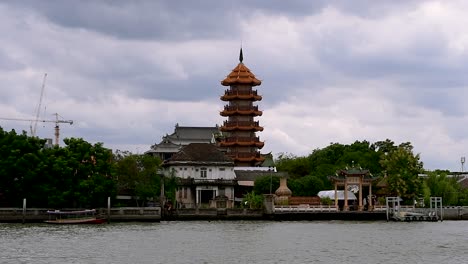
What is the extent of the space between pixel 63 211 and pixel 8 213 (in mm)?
5939

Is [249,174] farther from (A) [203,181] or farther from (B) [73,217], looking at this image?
(B) [73,217]

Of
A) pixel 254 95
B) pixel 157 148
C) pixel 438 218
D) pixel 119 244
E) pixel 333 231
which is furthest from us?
pixel 157 148

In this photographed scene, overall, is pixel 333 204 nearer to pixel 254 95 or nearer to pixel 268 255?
pixel 254 95

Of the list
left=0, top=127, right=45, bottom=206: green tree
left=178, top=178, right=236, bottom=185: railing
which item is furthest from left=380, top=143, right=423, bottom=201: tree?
left=0, top=127, right=45, bottom=206: green tree

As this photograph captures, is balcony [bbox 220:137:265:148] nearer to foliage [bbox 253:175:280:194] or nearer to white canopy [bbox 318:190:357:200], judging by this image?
foliage [bbox 253:175:280:194]

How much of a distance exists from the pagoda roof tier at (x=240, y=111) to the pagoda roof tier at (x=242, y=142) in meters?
4.32

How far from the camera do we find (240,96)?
154m

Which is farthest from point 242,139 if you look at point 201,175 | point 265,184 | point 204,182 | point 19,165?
point 19,165

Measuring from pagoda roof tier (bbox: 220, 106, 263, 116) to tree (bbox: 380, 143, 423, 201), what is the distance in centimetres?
3559

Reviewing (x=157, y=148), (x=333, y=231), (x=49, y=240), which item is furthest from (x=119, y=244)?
(x=157, y=148)

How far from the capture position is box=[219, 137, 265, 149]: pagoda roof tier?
497 ft

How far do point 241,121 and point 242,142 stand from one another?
4008 millimetres

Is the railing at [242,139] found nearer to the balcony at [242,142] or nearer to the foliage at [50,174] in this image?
the balcony at [242,142]

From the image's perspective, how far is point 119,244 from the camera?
6619 cm
